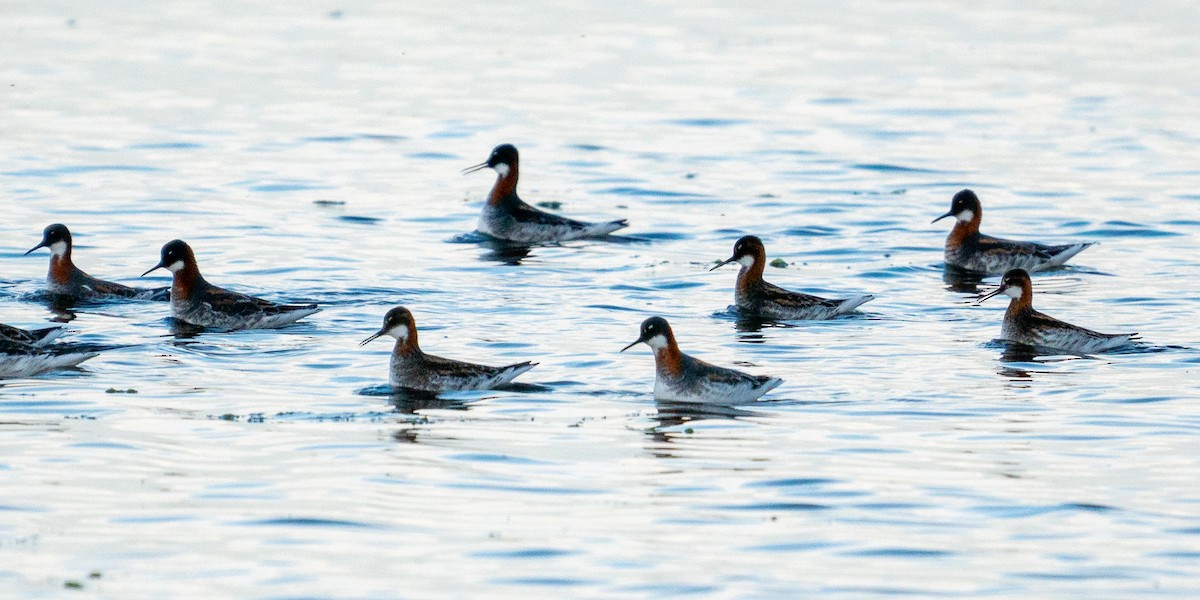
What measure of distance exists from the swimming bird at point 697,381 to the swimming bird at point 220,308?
5.03 metres

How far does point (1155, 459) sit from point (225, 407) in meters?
7.55

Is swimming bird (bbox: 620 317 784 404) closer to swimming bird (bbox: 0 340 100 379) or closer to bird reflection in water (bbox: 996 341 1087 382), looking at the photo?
bird reflection in water (bbox: 996 341 1087 382)

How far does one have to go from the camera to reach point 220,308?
2062 centimetres

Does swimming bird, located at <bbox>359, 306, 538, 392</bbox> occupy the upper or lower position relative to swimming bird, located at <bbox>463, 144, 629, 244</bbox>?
lower

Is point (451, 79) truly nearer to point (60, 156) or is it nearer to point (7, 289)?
point (60, 156)

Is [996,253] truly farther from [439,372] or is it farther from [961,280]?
[439,372]

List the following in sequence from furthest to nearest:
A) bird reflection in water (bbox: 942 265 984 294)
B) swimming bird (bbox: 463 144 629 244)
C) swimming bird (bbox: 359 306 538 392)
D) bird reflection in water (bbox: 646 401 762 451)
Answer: swimming bird (bbox: 463 144 629 244) → bird reflection in water (bbox: 942 265 984 294) → swimming bird (bbox: 359 306 538 392) → bird reflection in water (bbox: 646 401 762 451)

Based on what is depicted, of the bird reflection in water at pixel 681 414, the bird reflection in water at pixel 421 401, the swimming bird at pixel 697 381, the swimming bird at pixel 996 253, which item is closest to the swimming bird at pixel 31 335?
the bird reflection in water at pixel 421 401

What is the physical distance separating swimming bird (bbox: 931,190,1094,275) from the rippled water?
20.3 inches

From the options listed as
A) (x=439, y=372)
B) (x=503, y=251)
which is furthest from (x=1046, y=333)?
(x=503, y=251)

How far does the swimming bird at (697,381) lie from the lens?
55.0ft

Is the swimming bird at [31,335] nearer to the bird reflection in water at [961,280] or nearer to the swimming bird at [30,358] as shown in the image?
the swimming bird at [30,358]

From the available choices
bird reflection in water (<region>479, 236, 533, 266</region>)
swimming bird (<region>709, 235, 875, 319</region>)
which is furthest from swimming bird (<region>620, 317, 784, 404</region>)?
bird reflection in water (<region>479, 236, 533, 266</region>)

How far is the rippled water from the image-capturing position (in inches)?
499
